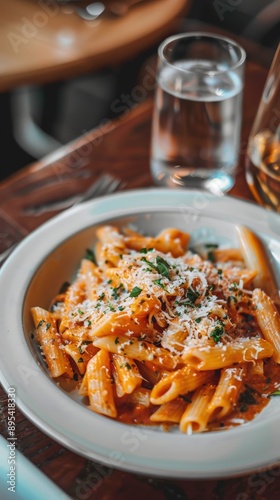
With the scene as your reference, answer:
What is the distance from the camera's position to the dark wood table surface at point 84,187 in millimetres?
896

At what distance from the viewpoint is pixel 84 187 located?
1.46 m

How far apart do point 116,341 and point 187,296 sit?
0.13m

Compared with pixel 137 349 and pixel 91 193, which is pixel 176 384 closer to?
pixel 137 349

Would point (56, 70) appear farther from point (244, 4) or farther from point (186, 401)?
point (244, 4)

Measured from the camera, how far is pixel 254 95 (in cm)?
177

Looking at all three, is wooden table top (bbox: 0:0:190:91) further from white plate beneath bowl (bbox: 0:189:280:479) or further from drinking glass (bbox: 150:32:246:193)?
white plate beneath bowl (bbox: 0:189:280:479)

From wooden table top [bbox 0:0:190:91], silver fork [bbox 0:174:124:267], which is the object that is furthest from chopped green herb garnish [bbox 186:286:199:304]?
wooden table top [bbox 0:0:190:91]

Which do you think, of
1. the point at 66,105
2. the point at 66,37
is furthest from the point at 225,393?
the point at 66,105

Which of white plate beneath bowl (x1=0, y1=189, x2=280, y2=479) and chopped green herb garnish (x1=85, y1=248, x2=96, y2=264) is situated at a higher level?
white plate beneath bowl (x1=0, y1=189, x2=280, y2=479)

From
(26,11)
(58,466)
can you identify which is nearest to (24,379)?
(58,466)

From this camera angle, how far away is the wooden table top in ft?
6.61

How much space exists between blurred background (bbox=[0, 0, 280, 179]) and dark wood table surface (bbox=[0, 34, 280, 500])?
85cm
